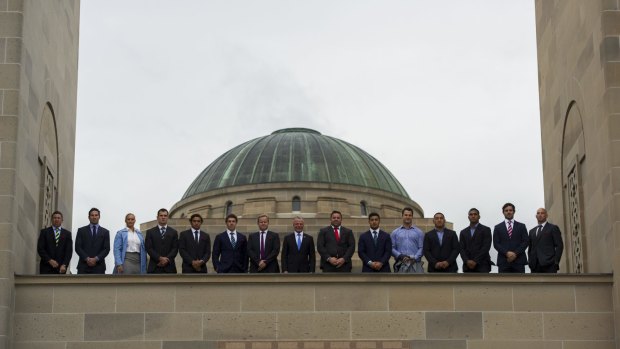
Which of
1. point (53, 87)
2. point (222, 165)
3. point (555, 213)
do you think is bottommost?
point (555, 213)

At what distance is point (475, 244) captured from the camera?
29.4 metres

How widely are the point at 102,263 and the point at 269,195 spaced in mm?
62635

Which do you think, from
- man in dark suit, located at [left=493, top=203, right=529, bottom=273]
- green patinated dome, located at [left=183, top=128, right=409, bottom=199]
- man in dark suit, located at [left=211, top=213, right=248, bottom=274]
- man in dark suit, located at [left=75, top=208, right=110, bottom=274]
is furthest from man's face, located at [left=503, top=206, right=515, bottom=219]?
green patinated dome, located at [left=183, top=128, right=409, bottom=199]

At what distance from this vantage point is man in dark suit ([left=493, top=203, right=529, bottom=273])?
29.4 m

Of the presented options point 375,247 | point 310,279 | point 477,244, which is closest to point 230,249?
point 310,279

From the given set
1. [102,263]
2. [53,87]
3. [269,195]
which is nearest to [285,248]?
[102,263]

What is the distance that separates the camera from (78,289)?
2892 centimetres

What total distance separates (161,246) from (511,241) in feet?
23.8

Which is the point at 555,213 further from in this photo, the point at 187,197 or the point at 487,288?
the point at 187,197

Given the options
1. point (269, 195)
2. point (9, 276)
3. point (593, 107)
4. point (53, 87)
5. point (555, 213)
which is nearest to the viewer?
point (9, 276)

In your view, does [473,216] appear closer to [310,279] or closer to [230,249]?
[310,279]

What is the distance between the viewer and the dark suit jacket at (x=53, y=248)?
97.6 ft

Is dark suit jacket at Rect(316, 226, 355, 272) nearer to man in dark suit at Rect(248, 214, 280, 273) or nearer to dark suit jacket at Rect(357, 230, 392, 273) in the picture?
dark suit jacket at Rect(357, 230, 392, 273)

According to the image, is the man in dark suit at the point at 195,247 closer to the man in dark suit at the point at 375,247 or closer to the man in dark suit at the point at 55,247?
the man in dark suit at the point at 55,247
